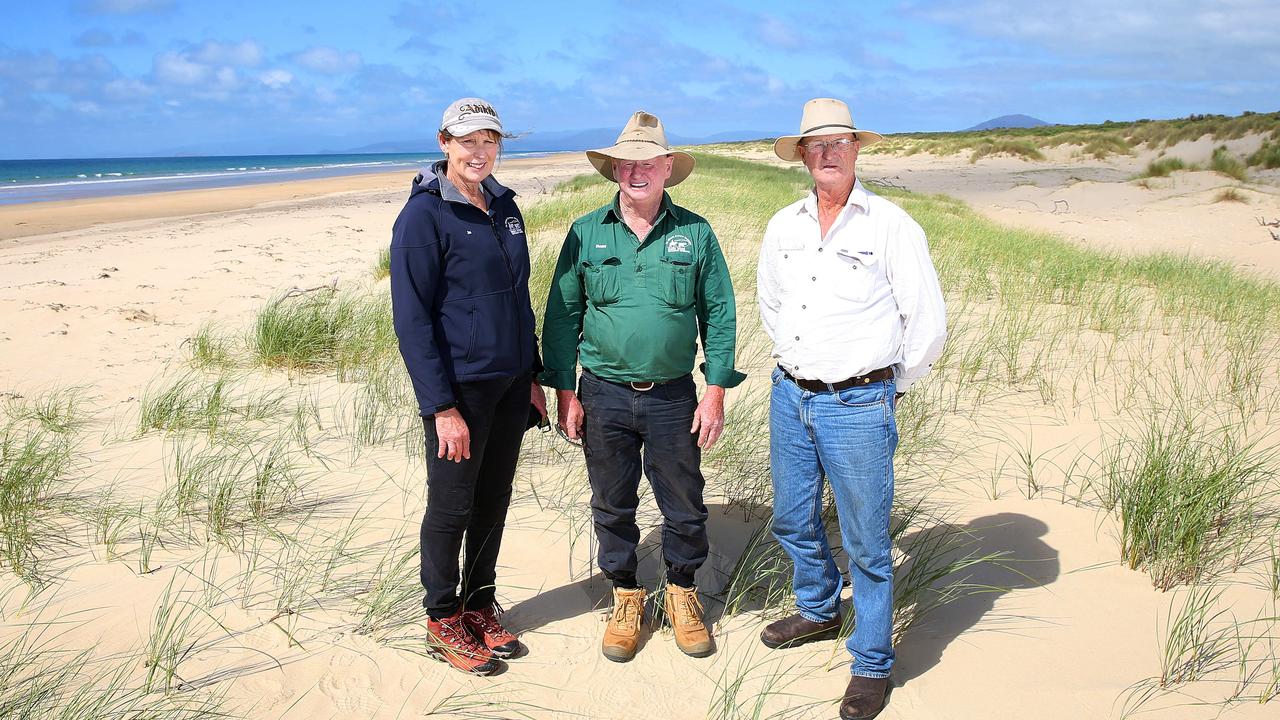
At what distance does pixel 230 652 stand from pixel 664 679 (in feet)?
4.91

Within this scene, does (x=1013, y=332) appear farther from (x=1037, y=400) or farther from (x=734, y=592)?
(x=734, y=592)

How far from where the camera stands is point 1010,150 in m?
42.4

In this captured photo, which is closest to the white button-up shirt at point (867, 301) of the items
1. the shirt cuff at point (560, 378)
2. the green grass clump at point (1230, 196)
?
the shirt cuff at point (560, 378)

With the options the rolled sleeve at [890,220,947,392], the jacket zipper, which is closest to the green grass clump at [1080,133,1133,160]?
the rolled sleeve at [890,220,947,392]

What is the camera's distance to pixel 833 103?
8.84ft

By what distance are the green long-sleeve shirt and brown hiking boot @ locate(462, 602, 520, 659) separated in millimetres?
900

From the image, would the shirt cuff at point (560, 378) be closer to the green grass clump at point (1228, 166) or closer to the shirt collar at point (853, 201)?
the shirt collar at point (853, 201)

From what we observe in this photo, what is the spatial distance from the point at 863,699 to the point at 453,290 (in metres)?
1.87

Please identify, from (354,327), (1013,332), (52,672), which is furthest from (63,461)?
(1013,332)

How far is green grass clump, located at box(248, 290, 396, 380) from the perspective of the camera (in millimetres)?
6098

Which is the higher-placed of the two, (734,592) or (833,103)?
(833,103)

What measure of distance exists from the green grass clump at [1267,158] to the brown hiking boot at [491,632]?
3352cm

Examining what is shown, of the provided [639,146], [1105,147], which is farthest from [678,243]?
[1105,147]

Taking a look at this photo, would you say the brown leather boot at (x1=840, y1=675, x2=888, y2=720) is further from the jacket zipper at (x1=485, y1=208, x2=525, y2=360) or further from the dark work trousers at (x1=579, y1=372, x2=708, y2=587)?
the jacket zipper at (x1=485, y1=208, x2=525, y2=360)
